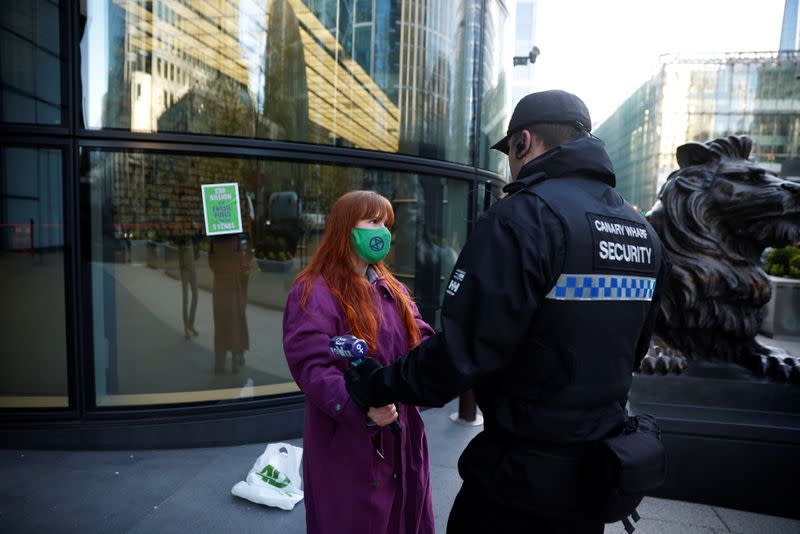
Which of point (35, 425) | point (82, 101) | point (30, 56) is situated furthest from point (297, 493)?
point (30, 56)

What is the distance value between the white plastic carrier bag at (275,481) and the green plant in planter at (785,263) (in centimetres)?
980

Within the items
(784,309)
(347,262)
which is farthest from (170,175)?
(784,309)

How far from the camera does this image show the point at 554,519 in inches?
67.4

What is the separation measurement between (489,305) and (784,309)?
33.6ft

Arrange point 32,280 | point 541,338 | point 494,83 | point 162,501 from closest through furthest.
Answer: point 541,338, point 162,501, point 32,280, point 494,83

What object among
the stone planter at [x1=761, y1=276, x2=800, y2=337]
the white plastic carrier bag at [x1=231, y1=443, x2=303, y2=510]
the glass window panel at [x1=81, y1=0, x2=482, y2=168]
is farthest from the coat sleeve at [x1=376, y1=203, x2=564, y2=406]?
the stone planter at [x1=761, y1=276, x2=800, y2=337]

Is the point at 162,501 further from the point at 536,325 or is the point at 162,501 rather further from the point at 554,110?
the point at 554,110

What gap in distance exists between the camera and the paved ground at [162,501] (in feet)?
11.2

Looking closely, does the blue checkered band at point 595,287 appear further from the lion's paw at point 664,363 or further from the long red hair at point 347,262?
the lion's paw at point 664,363

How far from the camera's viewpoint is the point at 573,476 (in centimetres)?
169

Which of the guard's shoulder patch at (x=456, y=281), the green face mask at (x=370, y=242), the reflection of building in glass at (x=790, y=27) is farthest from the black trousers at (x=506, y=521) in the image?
the reflection of building in glass at (x=790, y=27)

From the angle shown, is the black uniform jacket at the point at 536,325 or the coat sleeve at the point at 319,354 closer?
the black uniform jacket at the point at 536,325

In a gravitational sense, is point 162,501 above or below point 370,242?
below

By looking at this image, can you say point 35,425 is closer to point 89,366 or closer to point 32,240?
point 89,366
